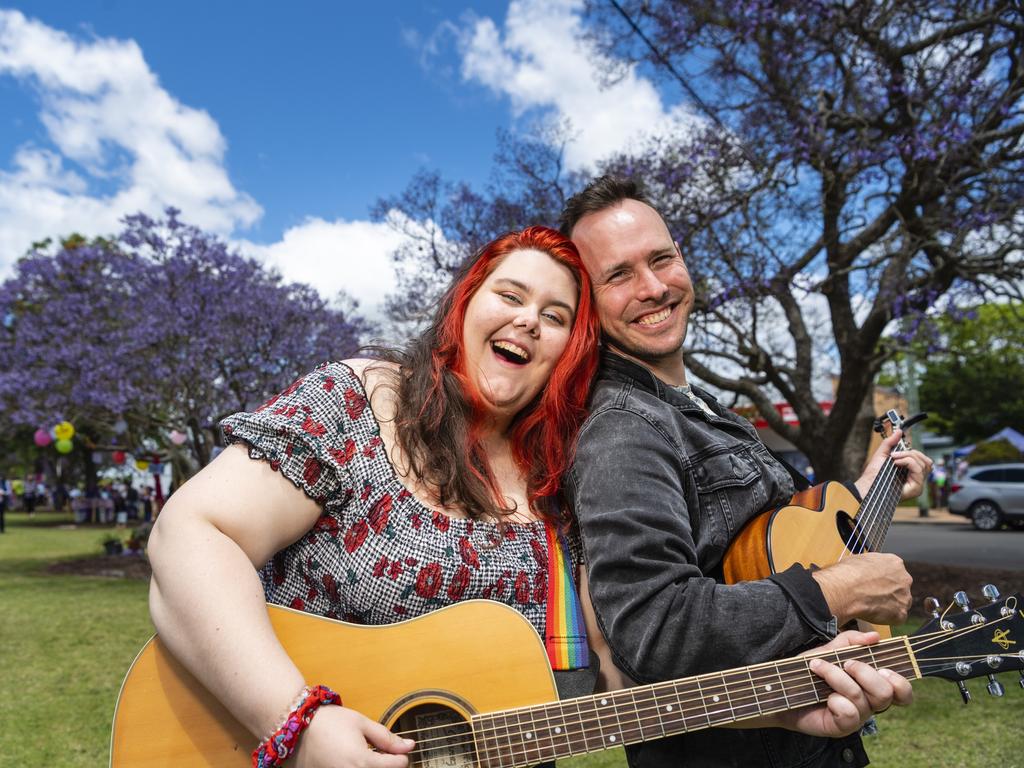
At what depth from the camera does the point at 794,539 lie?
2006 millimetres

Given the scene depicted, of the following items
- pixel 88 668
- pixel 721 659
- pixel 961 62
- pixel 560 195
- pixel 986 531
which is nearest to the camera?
pixel 721 659

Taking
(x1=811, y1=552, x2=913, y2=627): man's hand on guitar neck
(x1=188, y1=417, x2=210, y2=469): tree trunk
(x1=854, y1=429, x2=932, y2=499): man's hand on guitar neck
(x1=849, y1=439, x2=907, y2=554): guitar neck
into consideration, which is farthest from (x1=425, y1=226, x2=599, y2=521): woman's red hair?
(x1=188, y1=417, x2=210, y2=469): tree trunk

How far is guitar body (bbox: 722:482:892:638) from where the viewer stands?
1916 mm

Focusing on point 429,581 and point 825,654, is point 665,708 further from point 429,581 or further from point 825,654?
point 429,581

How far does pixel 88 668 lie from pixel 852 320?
9443 mm

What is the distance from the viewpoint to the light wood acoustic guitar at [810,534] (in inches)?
75.9

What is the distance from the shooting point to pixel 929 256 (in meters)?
8.53

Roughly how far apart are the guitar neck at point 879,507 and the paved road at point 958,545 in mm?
11216

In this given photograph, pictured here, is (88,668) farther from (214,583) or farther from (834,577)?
(834,577)

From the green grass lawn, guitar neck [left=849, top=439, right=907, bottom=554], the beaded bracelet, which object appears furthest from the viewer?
the green grass lawn

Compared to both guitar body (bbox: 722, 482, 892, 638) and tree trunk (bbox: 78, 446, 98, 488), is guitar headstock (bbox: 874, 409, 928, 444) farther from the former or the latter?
tree trunk (bbox: 78, 446, 98, 488)

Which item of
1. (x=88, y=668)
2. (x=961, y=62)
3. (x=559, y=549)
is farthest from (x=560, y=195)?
(x=559, y=549)

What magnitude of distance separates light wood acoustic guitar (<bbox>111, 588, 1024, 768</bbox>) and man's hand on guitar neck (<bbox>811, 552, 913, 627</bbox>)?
0.33ft

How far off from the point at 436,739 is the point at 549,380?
1.00 meters
